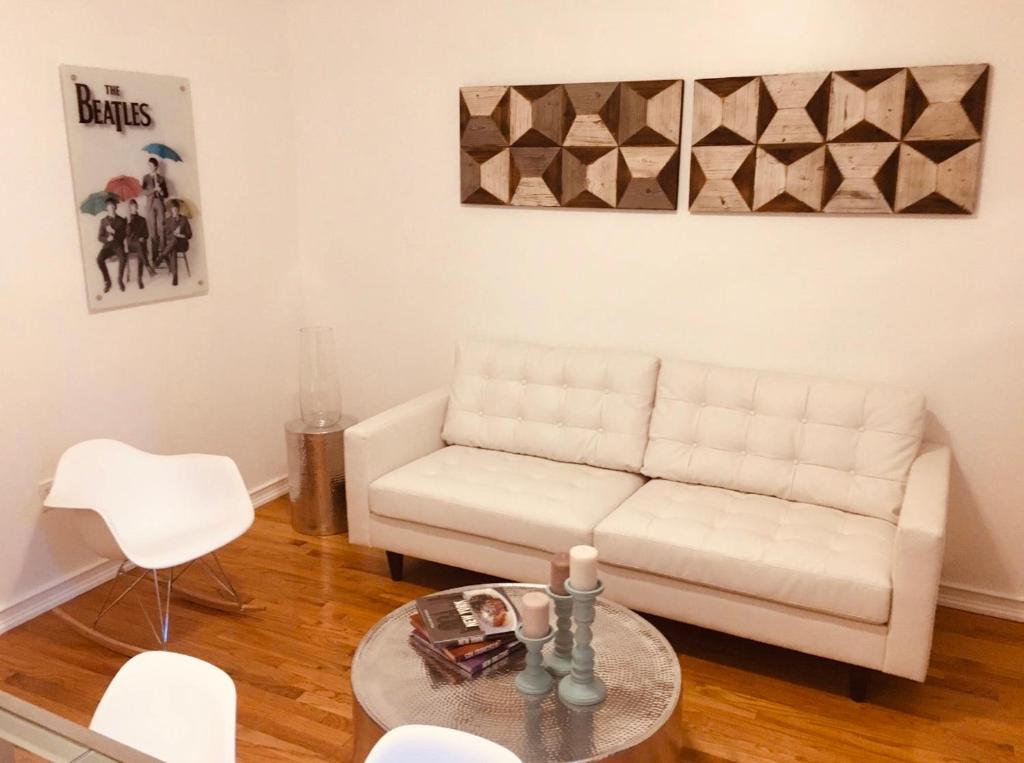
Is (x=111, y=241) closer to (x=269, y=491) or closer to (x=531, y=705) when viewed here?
(x=269, y=491)

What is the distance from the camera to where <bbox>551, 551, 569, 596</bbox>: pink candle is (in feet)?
7.13

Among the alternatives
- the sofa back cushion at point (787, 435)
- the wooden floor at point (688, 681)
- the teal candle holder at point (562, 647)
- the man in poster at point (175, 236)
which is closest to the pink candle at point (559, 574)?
the teal candle holder at point (562, 647)

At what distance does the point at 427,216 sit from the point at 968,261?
2259 millimetres

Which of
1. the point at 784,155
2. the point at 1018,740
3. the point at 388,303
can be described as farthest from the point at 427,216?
the point at 1018,740

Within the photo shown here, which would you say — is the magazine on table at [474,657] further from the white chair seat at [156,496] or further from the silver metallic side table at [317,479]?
the silver metallic side table at [317,479]

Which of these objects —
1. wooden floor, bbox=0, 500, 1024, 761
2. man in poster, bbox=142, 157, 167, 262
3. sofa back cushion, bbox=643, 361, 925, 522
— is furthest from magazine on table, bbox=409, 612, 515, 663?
man in poster, bbox=142, 157, 167, 262

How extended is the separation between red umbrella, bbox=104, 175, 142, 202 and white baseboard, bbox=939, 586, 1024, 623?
A: 3513mm

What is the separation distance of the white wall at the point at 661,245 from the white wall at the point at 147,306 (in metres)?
0.26

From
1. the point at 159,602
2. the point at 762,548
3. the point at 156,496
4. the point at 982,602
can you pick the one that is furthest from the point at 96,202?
the point at 982,602

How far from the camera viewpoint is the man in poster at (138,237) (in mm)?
3541

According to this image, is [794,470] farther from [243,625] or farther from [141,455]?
[141,455]

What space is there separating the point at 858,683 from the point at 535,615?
1.31m

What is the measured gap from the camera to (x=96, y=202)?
3.39 metres

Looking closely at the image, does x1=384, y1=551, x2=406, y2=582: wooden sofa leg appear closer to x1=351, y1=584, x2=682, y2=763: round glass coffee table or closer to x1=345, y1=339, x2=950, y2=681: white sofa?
x1=345, y1=339, x2=950, y2=681: white sofa
